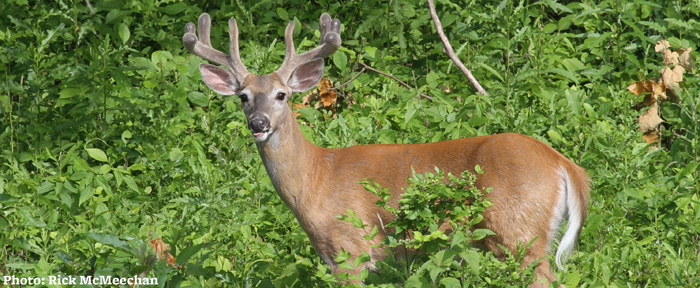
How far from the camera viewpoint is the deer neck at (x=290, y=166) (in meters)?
4.68

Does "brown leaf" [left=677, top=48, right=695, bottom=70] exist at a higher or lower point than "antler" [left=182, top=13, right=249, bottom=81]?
lower

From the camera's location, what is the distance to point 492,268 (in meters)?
3.75

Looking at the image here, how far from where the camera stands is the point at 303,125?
6332 millimetres

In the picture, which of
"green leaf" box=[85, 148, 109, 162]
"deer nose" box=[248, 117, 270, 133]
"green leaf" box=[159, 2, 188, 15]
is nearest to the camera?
"deer nose" box=[248, 117, 270, 133]

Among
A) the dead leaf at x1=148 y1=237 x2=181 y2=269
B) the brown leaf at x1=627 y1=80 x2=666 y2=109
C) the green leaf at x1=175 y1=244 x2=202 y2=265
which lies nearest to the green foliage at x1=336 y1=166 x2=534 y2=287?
the green leaf at x1=175 y1=244 x2=202 y2=265

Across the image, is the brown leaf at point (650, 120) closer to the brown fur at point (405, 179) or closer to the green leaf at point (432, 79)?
the green leaf at point (432, 79)

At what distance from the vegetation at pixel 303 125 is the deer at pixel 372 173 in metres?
0.21

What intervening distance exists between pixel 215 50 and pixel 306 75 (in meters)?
0.54

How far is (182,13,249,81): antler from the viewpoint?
5062 mm

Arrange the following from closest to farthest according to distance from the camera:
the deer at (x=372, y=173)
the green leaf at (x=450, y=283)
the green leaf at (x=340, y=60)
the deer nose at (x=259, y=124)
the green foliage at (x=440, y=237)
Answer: the green foliage at (x=440, y=237) < the green leaf at (x=450, y=283) < the deer at (x=372, y=173) < the deer nose at (x=259, y=124) < the green leaf at (x=340, y=60)

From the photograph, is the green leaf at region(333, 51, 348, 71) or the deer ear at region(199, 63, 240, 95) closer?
the deer ear at region(199, 63, 240, 95)

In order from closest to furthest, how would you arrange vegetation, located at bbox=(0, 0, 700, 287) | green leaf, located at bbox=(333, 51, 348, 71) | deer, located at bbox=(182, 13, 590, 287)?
deer, located at bbox=(182, 13, 590, 287) → vegetation, located at bbox=(0, 0, 700, 287) → green leaf, located at bbox=(333, 51, 348, 71)

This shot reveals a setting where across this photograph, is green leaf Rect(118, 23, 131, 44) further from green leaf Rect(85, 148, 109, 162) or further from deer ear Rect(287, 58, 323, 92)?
deer ear Rect(287, 58, 323, 92)

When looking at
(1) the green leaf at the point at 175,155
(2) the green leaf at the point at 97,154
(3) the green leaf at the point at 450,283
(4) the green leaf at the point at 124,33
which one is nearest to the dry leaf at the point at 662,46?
(1) the green leaf at the point at 175,155
